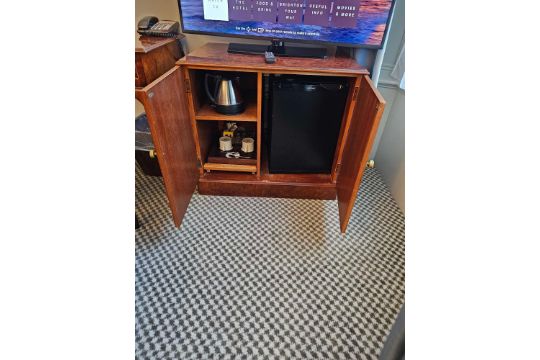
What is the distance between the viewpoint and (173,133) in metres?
1.03

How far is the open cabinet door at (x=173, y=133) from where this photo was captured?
0.86 metres

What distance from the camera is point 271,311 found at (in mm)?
998

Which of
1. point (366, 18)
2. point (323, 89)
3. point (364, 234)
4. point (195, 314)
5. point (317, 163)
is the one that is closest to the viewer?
point (195, 314)

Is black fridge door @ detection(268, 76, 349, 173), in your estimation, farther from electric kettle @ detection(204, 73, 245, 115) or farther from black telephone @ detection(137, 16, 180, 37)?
black telephone @ detection(137, 16, 180, 37)

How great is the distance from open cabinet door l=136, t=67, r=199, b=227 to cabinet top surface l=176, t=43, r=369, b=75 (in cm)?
12

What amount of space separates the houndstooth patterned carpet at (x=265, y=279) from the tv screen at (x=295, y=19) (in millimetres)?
860

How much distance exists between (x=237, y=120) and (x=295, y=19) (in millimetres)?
514

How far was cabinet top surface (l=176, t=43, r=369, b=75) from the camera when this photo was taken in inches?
42.6

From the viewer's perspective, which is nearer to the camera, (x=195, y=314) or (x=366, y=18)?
(x=195, y=314)

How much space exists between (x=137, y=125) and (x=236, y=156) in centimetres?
66

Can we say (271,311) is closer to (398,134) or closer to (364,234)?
(364,234)

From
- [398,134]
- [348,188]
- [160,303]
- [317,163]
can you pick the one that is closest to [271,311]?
[160,303]

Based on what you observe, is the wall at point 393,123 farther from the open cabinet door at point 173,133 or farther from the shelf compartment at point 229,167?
the open cabinet door at point 173,133

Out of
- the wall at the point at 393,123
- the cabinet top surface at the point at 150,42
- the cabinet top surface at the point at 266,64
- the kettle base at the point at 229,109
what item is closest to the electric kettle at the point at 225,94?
the kettle base at the point at 229,109
